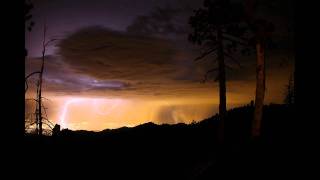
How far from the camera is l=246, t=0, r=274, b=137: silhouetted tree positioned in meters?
22.9

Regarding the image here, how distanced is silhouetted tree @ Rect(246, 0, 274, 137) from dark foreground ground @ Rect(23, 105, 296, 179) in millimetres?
1774

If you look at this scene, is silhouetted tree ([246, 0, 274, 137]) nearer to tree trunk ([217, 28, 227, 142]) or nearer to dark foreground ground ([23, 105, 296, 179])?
dark foreground ground ([23, 105, 296, 179])

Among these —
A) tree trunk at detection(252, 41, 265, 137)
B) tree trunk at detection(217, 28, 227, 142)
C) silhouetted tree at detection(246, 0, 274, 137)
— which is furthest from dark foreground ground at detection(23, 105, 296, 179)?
tree trunk at detection(217, 28, 227, 142)

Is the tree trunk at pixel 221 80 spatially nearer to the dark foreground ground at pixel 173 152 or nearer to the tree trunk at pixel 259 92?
the dark foreground ground at pixel 173 152

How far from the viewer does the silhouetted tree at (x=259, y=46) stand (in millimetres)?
22944

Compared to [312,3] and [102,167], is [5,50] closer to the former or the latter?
[312,3]

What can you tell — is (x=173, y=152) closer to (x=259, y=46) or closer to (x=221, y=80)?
(x=221, y=80)

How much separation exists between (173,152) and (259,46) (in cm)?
990

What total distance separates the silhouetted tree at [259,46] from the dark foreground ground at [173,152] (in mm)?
1774

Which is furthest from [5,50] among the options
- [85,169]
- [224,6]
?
[224,6]

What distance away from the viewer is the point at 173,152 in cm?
2758

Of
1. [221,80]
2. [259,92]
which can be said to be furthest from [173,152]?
[259,92]

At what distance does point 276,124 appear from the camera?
3528 centimetres

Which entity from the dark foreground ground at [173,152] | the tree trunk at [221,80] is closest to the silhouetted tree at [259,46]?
the dark foreground ground at [173,152]
